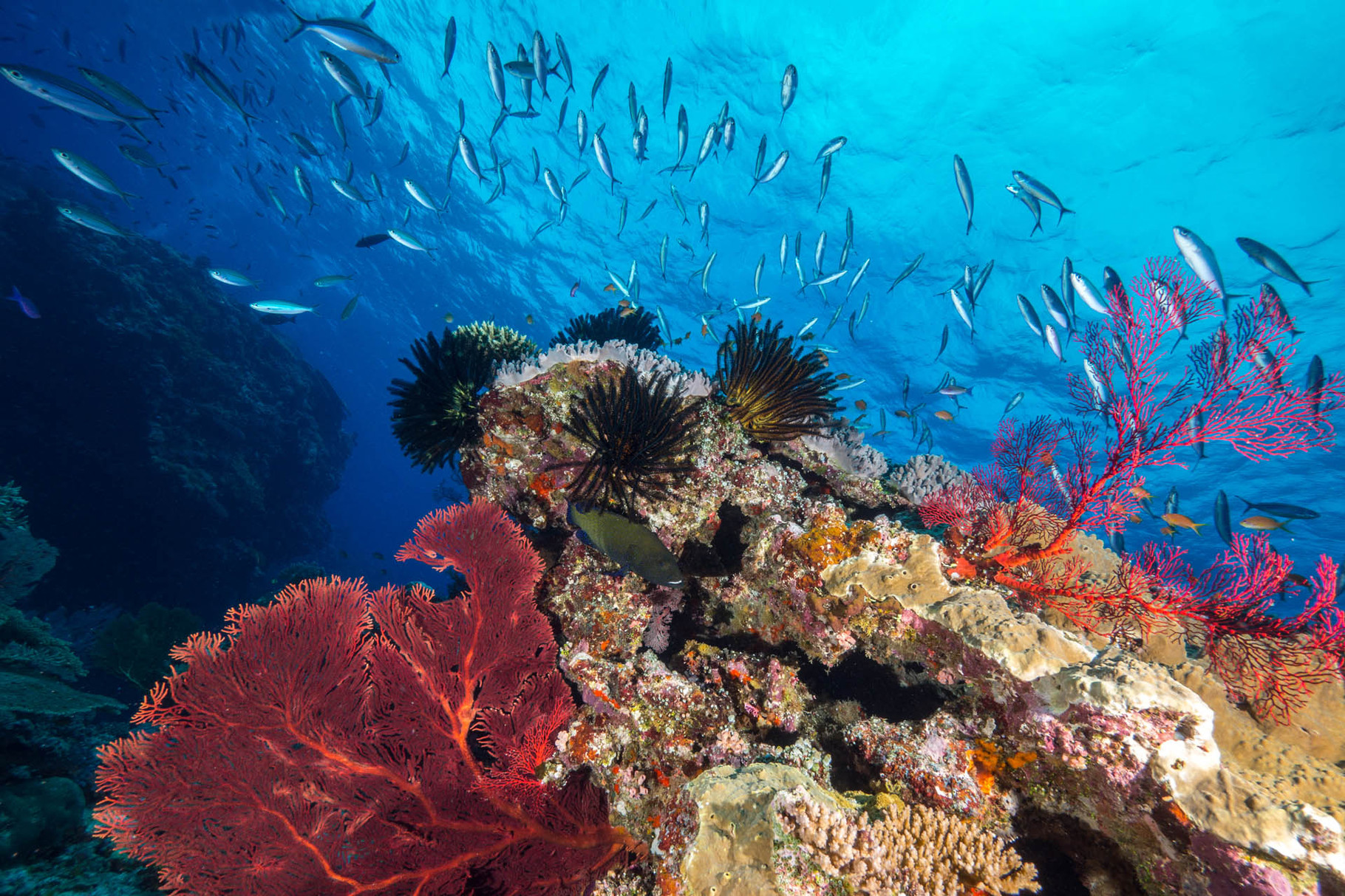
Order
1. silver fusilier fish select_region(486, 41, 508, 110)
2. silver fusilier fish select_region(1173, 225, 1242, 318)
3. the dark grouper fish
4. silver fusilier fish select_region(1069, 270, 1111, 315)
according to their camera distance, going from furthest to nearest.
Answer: silver fusilier fish select_region(486, 41, 508, 110) < silver fusilier fish select_region(1069, 270, 1111, 315) < silver fusilier fish select_region(1173, 225, 1242, 318) < the dark grouper fish

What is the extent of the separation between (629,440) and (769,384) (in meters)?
1.65

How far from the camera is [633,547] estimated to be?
318 cm

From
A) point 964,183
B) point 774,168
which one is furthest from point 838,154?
point 964,183

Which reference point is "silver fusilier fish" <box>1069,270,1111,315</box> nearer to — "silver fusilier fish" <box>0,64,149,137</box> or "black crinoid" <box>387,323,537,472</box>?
"black crinoid" <box>387,323,537,472</box>

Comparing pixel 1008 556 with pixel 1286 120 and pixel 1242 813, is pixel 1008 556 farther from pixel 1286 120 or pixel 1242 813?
pixel 1286 120

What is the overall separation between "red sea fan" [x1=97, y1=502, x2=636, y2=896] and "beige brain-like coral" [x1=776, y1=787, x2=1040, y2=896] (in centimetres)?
132

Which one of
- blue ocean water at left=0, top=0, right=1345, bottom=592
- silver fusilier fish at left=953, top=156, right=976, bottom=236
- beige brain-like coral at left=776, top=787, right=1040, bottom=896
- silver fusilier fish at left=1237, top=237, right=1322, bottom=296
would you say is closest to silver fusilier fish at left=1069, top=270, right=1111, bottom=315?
silver fusilier fish at left=1237, top=237, right=1322, bottom=296

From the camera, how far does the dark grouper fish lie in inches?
124

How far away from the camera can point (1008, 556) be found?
3.86m

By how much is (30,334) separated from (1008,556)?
25.0 metres

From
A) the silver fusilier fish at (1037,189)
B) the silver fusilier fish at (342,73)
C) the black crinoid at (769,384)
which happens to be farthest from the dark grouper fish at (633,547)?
the silver fusilier fish at (342,73)

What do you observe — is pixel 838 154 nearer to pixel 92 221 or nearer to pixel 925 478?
pixel 925 478

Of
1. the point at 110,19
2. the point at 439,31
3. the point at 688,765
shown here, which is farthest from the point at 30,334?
the point at 110,19

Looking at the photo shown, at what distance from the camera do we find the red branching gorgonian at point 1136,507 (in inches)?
128
